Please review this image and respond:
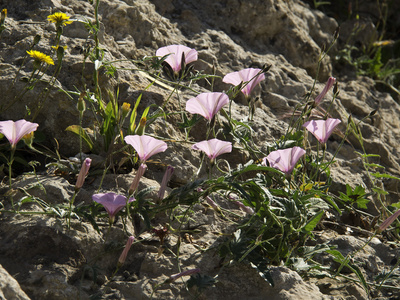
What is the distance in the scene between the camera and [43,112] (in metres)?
2.30

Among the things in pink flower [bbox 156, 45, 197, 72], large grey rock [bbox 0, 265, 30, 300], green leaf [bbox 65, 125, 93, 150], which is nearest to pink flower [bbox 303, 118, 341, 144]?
pink flower [bbox 156, 45, 197, 72]

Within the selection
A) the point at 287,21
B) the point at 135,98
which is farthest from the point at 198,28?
the point at 135,98

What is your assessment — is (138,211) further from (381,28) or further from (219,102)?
(381,28)

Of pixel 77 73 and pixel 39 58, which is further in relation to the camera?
pixel 77 73

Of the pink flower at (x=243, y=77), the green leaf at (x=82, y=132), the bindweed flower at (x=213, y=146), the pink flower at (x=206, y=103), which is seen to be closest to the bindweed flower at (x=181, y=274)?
the bindweed flower at (x=213, y=146)

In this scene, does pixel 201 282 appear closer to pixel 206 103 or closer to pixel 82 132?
pixel 206 103

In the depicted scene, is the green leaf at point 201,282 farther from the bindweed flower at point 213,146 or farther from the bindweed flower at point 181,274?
the bindweed flower at point 213,146

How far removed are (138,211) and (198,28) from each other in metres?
1.66

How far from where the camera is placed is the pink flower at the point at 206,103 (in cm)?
202

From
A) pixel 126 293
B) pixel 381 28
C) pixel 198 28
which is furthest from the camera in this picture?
pixel 381 28

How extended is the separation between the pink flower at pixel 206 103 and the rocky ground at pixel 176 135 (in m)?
0.32

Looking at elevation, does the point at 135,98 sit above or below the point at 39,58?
below

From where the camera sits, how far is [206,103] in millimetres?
2033

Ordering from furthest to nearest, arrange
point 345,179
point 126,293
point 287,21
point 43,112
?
1. point 287,21
2. point 345,179
3. point 43,112
4. point 126,293
